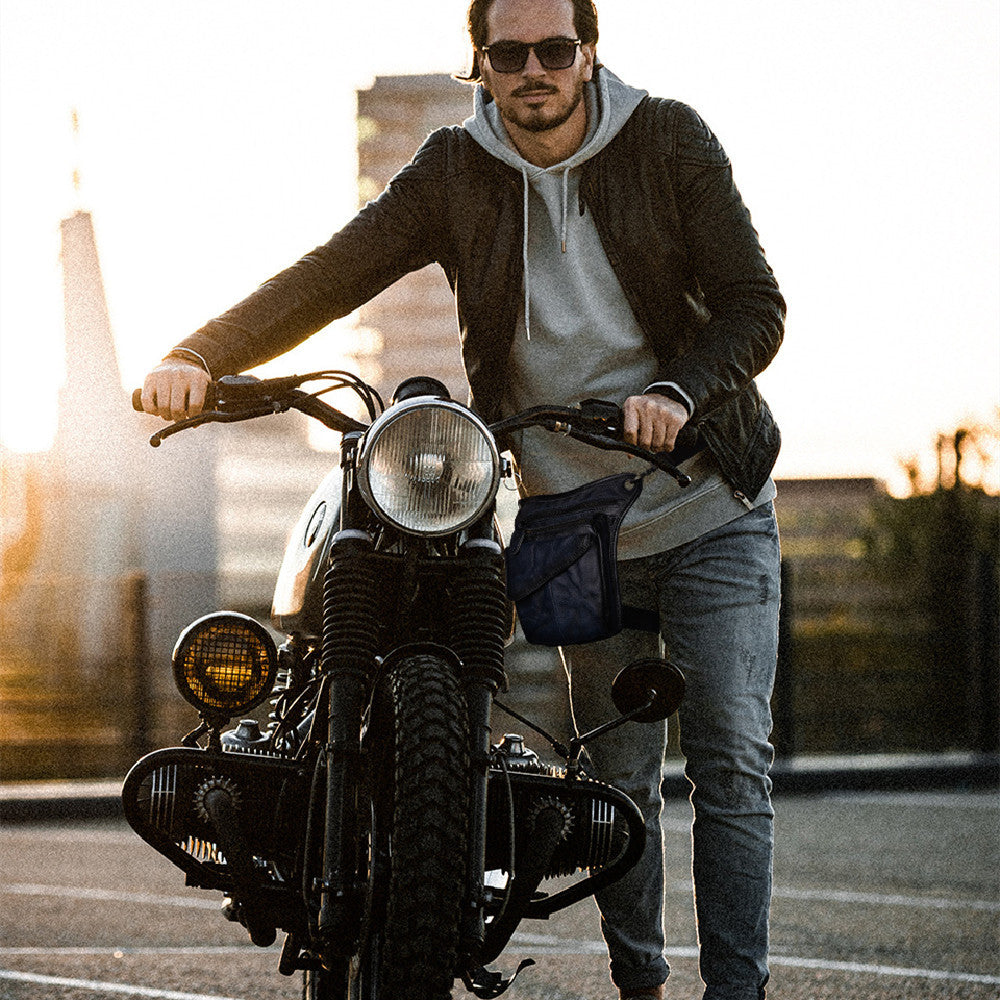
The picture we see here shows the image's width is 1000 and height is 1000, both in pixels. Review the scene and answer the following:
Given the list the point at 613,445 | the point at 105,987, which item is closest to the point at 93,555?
the point at 105,987

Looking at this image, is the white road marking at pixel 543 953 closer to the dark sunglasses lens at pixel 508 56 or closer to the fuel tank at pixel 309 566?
the fuel tank at pixel 309 566

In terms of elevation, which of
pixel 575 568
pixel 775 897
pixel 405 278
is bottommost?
pixel 775 897

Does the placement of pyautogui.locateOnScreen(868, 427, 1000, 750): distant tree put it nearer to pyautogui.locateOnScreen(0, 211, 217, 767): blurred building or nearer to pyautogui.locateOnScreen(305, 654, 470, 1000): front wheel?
pyautogui.locateOnScreen(0, 211, 217, 767): blurred building

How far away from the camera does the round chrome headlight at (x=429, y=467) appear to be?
2773 mm

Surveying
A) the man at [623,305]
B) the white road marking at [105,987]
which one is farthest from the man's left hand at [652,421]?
the white road marking at [105,987]

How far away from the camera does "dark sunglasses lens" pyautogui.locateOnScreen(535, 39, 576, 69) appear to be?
3305mm

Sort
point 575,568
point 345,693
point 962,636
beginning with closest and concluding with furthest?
point 345,693
point 575,568
point 962,636

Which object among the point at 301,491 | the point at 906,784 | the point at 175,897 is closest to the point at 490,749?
the point at 175,897

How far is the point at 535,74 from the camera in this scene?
10.9ft

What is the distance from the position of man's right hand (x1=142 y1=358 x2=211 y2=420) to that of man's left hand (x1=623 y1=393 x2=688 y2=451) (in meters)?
0.77

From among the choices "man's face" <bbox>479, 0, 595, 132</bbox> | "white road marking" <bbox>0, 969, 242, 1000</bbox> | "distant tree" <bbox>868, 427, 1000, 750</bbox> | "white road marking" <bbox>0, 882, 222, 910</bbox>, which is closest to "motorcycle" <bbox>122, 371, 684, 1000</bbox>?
"man's face" <bbox>479, 0, 595, 132</bbox>

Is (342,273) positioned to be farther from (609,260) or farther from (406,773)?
(406,773)

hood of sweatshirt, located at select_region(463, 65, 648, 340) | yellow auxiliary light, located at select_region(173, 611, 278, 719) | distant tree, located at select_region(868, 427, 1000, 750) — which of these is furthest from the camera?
distant tree, located at select_region(868, 427, 1000, 750)

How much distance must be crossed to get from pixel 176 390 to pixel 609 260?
944 millimetres
